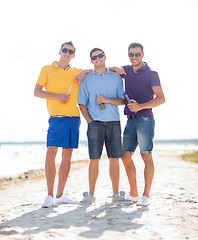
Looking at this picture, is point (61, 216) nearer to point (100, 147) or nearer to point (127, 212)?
point (127, 212)

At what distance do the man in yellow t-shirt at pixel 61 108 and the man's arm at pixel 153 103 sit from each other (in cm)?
100

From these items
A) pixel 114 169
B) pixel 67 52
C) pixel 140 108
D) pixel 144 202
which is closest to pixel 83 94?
pixel 67 52

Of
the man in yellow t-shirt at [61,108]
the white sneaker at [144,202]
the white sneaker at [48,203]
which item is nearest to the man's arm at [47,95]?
the man in yellow t-shirt at [61,108]

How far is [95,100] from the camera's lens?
5.32m

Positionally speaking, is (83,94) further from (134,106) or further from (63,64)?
(134,106)

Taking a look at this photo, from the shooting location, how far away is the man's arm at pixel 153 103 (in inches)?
199

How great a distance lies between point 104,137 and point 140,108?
0.80 m

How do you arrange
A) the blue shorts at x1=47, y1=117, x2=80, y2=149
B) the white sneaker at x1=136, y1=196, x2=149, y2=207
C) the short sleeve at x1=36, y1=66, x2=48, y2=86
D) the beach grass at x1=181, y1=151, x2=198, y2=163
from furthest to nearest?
the beach grass at x1=181, y1=151, x2=198, y2=163 → the short sleeve at x1=36, y1=66, x2=48, y2=86 → the blue shorts at x1=47, y1=117, x2=80, y2=149 → the white sneaker at x1=136, y1=196, x2=149, y2=207

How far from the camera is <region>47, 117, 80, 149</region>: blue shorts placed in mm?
5352

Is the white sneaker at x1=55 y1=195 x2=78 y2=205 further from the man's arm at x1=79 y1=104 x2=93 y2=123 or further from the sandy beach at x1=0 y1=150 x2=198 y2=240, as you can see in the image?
the man's arm at x1=79 y1=104 x2=93 y2=123

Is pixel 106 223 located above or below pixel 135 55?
below

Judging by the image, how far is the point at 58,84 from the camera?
5.47 meters

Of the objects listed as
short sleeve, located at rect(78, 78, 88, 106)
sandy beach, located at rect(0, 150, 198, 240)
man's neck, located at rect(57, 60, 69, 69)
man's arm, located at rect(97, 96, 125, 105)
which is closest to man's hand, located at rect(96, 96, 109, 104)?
→ man's arm, located at rect(97, 96, 125, 105)

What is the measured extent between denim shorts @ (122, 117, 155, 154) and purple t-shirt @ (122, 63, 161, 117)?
12 centimetres
